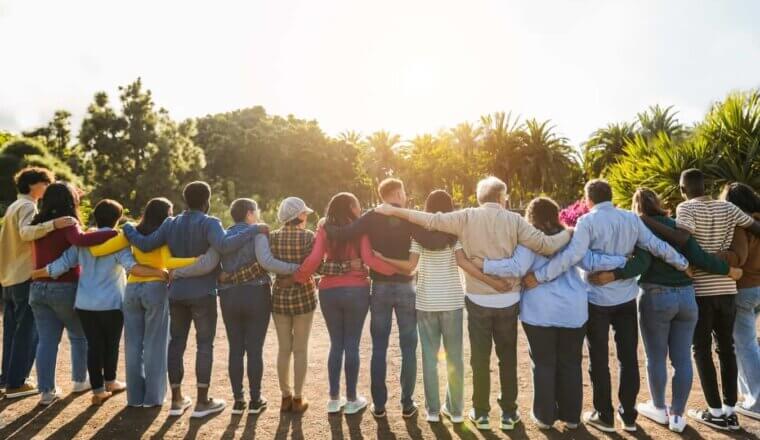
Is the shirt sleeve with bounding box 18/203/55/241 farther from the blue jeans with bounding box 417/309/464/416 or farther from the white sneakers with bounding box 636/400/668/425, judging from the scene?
the white sneakers with bounding box 636/400/668/425

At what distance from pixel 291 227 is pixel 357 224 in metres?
0.66

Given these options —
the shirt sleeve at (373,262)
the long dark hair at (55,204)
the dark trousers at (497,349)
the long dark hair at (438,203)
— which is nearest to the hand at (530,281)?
the dark trousers at (497,349)

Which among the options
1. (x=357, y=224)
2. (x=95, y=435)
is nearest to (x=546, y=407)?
(x=357, y=224)

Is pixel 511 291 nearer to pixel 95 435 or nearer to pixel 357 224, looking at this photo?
pixel 357 224

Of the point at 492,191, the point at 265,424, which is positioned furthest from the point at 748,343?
the point at 265,424

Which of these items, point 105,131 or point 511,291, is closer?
point 511,291

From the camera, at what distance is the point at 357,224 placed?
4348 mm

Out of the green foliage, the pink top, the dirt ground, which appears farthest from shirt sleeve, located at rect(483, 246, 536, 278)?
the green foliage

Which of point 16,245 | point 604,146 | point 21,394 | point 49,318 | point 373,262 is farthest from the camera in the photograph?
point 604,146

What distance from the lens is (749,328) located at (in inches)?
180

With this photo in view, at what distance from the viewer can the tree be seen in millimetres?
24317

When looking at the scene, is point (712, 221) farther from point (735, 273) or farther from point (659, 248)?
point (659, 248)

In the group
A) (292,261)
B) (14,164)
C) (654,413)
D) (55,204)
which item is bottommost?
(654,413)

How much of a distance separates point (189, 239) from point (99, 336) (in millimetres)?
1384
